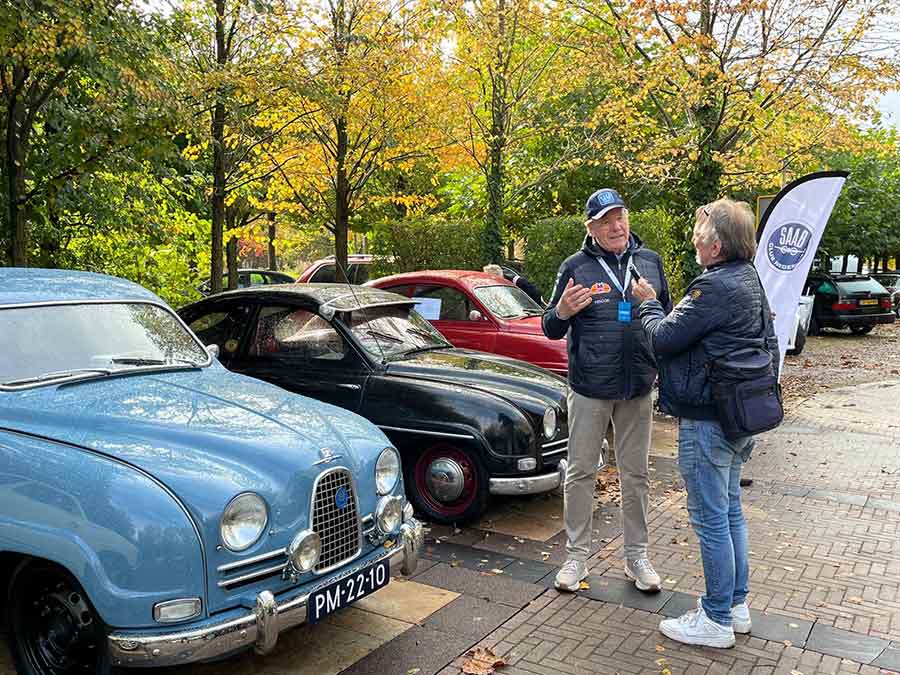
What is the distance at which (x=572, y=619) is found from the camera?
4.45 meters

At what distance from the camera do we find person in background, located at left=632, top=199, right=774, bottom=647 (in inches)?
153

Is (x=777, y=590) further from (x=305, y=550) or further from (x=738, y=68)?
(x=738, y=68)

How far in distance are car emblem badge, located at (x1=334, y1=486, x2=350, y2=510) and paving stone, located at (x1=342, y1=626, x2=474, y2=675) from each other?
32.1 inches

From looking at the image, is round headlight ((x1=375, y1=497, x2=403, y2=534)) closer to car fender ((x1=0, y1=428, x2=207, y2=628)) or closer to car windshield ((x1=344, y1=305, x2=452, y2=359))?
car fender ((x1=0, y1=428, x2=207, y2=628))

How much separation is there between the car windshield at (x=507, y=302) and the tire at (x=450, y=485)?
353 centimetres

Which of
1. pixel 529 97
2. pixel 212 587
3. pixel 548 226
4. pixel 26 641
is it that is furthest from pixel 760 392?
pixel 529 97

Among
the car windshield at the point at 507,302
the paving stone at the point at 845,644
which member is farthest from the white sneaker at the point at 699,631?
the car windshield at the point at 507,302

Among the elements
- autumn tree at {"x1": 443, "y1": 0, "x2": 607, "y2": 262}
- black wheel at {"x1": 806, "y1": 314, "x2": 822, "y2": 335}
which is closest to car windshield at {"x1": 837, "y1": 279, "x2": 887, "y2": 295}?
black wheel at {"x1": 806, "y1": 314, "x2": 822, "y2": 335}

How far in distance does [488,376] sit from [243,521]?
10.6ft

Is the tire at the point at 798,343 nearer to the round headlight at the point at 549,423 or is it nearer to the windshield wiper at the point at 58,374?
the round headlight at the point at 549,423

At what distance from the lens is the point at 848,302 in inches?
851

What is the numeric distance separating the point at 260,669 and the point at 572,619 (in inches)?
67.6

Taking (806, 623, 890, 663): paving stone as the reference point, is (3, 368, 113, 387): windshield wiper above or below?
above

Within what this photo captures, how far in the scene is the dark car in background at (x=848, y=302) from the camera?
21.6 m
